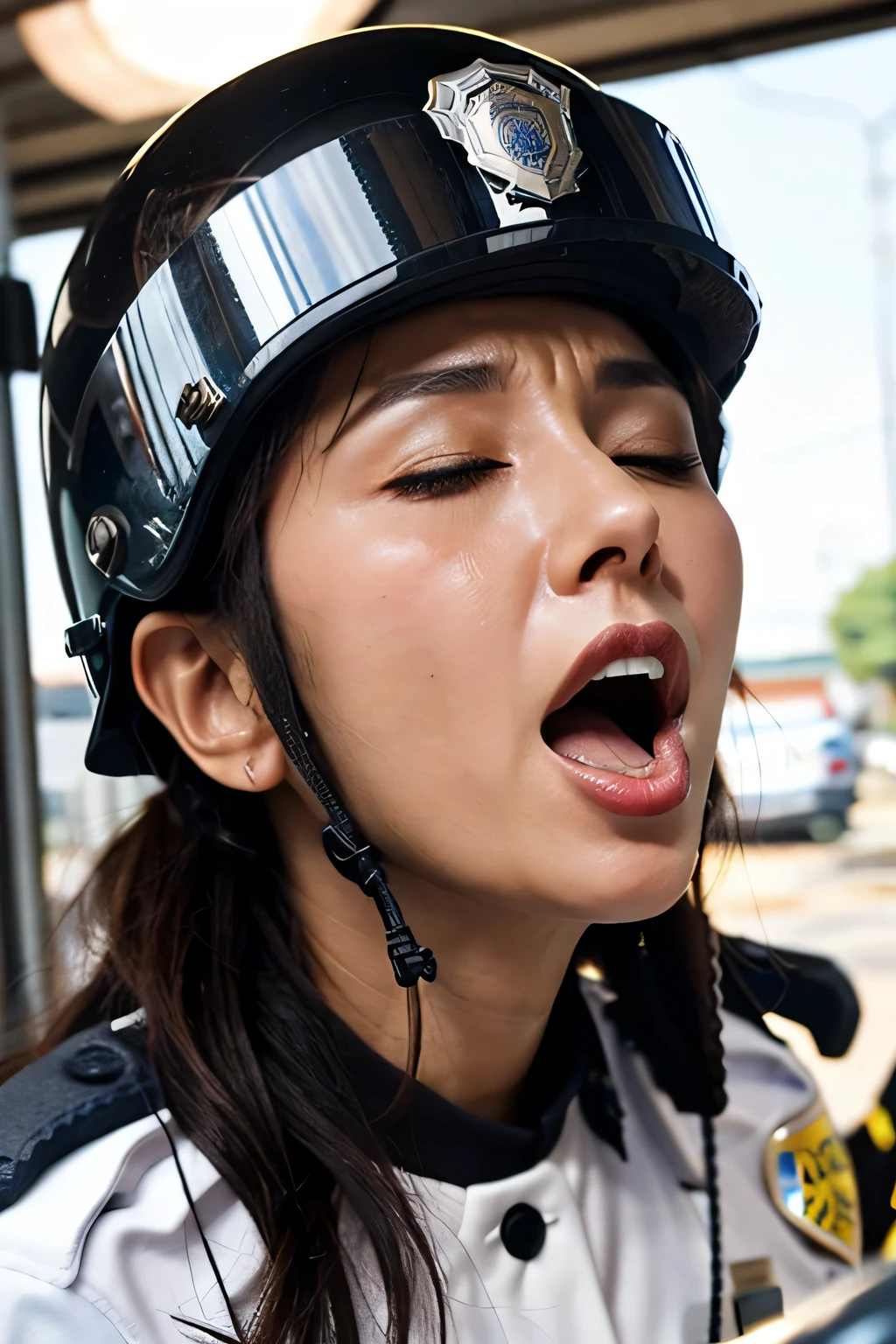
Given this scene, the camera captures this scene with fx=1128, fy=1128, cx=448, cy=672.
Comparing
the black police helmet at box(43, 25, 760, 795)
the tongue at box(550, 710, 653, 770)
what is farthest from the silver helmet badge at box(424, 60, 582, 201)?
the tongue at box(550, 710, 653, 770)

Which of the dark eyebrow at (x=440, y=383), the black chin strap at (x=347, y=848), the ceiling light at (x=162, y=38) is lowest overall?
the black chin strap at (x=347, y=848)

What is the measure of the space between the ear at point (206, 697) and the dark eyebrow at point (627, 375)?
0.35 meters

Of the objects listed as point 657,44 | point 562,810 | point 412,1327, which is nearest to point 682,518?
point 562,810

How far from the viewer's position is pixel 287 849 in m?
0.99

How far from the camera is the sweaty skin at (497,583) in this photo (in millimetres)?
743

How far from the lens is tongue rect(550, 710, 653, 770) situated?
771 millimetres

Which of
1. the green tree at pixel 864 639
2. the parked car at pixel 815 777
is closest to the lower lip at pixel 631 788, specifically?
the parked car at pixel 815 777

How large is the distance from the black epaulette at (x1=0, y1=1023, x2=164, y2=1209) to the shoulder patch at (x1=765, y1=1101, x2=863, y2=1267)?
63 cm

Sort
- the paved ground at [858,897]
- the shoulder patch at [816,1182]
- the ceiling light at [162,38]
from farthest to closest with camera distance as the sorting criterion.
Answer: the paved ground at [858,897]
the ceiling light at [162,38]
the shoulder patch at [816,1182]

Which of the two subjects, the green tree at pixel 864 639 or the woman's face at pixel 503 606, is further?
the green tree at pixel 864 639

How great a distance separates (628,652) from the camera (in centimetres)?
73

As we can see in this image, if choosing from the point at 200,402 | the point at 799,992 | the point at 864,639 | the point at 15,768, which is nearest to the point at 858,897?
the point at 864,639

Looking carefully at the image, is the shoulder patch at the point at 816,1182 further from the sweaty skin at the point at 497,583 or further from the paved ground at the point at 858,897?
the paved ground at the point at 858,897

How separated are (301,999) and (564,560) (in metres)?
0.42
